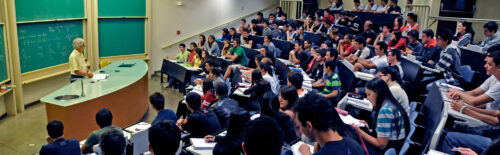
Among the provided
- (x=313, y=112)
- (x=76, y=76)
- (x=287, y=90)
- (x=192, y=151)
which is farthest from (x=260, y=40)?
(x=313, y=112)

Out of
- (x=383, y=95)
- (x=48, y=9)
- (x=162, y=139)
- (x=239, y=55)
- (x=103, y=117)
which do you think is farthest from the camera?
(x=239, y=55)

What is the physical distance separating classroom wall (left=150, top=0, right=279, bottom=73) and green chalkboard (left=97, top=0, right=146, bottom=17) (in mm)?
457

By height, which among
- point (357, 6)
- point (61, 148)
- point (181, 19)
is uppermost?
point (357, 6)

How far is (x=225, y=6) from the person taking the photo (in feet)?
44.1

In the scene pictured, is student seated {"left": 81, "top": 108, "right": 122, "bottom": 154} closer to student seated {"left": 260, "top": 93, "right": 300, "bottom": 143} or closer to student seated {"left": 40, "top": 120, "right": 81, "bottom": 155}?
student seated {"left": 40, "top": 120, "right": 81, "bottom": 155}

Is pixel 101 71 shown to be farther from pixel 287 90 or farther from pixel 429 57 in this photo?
pixel 429 57

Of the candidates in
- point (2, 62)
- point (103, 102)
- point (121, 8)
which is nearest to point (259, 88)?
point (103, 102)

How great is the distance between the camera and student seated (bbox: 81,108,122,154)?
386cm

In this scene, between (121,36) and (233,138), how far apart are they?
8011 mm

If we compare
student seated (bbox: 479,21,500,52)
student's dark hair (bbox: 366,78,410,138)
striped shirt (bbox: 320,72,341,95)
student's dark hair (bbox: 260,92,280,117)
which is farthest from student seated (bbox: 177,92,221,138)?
student seated (bbox: 479,21,500,52)

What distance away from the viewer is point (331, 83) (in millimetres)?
5492

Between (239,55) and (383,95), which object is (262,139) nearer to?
(383,95)

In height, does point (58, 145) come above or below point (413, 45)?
below

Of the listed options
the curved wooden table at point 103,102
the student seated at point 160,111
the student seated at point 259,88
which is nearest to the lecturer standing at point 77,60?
the curved wooden table at point 103,102
